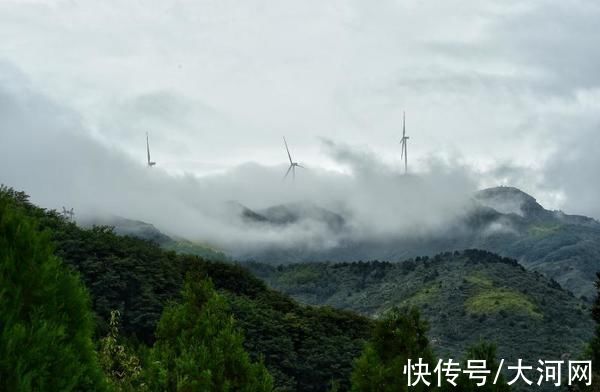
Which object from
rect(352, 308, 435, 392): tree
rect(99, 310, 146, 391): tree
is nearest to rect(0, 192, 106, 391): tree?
rect(99, 310, 146, 391): tree

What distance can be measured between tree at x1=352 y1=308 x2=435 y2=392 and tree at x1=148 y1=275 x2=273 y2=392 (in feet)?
24.4

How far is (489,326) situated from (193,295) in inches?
6726

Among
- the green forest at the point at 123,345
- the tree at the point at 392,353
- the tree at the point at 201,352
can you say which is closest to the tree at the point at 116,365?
the green forest at the point at 123,345

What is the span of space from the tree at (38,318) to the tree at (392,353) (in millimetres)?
16528

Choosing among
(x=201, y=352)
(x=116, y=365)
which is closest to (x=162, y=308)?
(x=116, y=365)

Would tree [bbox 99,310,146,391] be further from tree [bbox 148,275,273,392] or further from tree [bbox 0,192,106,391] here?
tree [bbox 0,192,106,391]

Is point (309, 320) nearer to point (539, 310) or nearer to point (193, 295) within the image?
point (193, 295)

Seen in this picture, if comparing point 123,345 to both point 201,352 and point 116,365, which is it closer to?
point 116,365

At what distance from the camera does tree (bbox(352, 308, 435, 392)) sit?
83.8 ft

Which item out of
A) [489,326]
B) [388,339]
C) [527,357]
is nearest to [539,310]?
[489,326]

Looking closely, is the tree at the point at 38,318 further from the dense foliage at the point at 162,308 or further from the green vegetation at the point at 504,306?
the green vegetation at the point at 504,306

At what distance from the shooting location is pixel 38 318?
9.55 meters

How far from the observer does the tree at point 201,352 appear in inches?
663

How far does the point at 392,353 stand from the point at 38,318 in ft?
63.5
